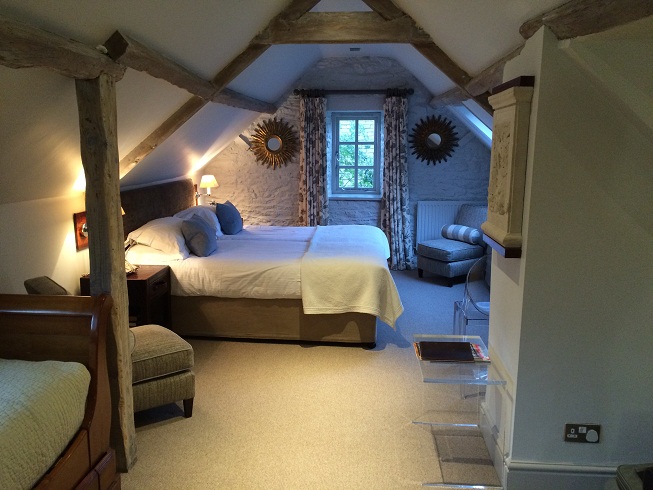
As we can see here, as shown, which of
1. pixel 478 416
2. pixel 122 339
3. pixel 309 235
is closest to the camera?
pixel 122 339

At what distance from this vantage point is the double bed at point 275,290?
4.21 meters

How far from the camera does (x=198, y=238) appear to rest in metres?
4.56

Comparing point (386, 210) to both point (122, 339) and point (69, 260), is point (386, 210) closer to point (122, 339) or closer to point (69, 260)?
point (69, 260)

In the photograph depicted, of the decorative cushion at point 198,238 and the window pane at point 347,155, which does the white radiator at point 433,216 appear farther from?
the decorative cushion at point 198,238

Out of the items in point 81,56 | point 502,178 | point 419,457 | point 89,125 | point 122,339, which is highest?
point 81,56

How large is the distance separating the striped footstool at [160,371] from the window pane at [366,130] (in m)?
4.69

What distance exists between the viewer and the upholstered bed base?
4.34 metres

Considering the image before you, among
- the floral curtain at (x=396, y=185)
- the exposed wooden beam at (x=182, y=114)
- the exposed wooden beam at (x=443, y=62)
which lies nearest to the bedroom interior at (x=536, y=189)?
the exposed wooden beam at (x=443, y=62)

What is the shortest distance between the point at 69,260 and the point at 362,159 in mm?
4390

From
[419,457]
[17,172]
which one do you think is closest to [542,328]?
[419,457]

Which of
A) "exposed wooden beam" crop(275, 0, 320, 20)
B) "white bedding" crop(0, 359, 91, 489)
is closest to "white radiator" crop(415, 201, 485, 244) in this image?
"exposed wooden beam" crop(275, 0, 320, 20)

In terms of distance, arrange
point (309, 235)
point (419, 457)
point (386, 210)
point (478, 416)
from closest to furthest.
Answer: point (419, 457) < point (478, 416) < point (309, 235) < point (386, 210)

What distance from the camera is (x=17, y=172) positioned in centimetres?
299

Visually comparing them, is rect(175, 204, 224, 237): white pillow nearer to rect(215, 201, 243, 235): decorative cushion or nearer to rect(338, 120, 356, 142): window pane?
rect(215, 201, 243, 235): decorative cushion
